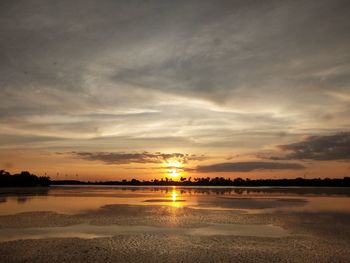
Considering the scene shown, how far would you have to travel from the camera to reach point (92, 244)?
61.7 ft

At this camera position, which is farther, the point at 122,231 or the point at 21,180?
the point at 21,180

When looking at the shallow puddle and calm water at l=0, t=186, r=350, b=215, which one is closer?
the shallow puddle

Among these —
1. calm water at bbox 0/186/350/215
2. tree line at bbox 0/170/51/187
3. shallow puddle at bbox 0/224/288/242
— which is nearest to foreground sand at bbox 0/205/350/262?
shallow puddle at bbox 0/224/288/242

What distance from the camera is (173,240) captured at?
797 inches

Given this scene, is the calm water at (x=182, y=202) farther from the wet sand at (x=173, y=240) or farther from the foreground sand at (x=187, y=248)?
the foreground sand at (x=187, y=248)

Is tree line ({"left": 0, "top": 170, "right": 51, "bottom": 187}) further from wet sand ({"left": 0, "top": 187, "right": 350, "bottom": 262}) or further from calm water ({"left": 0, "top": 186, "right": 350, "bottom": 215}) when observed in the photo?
wet sand ({"left": 0, "top": 187, "right": 350, "bottom": 262})

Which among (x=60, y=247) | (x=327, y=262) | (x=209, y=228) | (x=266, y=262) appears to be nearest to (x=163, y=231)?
(x=209, y=228)

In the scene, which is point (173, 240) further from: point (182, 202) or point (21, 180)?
point (21, 180)

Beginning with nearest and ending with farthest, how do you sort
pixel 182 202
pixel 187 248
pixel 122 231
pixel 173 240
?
pixel 187 248, pixel 173 240, pixel 122 231, pixel 182 202

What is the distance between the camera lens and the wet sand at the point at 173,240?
16.3 m

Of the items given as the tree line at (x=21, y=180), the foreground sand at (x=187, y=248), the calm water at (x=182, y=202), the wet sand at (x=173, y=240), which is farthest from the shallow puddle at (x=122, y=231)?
the tree line at (x=21, y=180)

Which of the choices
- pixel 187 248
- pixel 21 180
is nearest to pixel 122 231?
pixel 187 248

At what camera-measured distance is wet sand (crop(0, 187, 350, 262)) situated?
16328 millimetres

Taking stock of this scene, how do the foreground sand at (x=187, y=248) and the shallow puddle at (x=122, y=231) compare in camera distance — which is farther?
the shallow puddle at (x=122, y=231)
